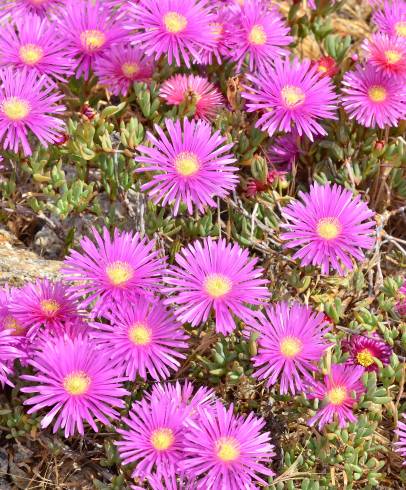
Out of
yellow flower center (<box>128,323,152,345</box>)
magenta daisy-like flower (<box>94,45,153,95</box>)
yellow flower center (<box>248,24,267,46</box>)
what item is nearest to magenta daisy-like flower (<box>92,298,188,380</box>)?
yellow flower center (<box>128,323,152,345</box>)

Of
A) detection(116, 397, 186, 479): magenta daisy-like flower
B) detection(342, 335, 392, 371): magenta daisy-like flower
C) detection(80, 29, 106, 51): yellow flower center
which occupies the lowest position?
detection(116, 397, 186, 479): magenta daisy-like flower

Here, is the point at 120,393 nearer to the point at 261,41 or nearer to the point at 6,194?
the point at 6,194

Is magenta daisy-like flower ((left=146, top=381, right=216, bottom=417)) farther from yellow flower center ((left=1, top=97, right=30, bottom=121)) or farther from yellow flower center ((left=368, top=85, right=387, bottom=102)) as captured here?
yellow flower center ((left=368, top=85, right=387, bottom=102))

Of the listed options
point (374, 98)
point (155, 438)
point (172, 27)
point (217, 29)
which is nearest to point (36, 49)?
point (172, 27)

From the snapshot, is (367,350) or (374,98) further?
(374,98)

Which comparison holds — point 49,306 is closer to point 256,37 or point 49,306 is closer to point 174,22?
point 174,22

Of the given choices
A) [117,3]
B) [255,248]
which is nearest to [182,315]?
[255,248]
